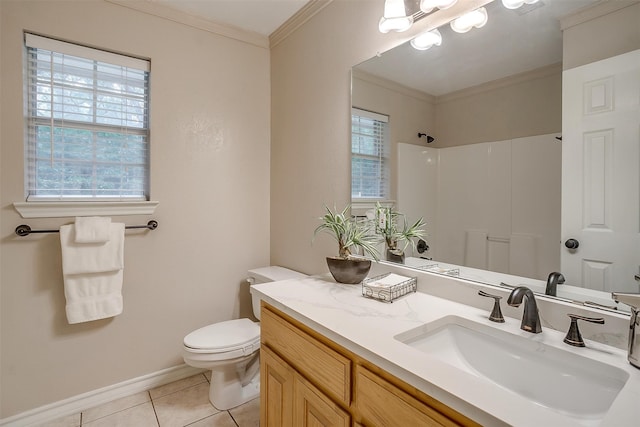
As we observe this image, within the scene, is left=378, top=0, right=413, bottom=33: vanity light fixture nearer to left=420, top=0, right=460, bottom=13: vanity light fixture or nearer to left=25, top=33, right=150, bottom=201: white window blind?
left=420, top=0, right=460, bottom=13: vanity light fixture

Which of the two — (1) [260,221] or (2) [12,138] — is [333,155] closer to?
(1) [260,221]

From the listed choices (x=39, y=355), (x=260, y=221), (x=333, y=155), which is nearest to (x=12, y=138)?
(x=39, y=355)

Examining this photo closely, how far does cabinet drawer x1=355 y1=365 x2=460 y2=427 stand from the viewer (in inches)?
28.0

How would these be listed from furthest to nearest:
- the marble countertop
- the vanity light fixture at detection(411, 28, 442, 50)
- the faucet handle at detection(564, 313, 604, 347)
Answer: the vanity light fixture at detection(411, 28, 442, 50)
the faucet handle at detection(564, 313, 604, 347)
the marble countertop

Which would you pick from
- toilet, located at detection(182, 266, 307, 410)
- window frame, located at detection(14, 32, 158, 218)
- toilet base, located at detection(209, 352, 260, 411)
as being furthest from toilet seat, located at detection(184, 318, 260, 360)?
window frame, located at detection(14, 32, 158, 218)

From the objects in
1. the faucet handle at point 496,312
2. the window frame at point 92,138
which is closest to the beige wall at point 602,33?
the faucet handle at point 496,312

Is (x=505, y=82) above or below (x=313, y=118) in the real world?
below

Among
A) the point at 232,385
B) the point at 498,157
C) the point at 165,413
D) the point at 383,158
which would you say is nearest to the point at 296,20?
the point at 383,158

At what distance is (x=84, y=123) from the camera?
1.88 meters

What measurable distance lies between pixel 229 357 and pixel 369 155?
135cm

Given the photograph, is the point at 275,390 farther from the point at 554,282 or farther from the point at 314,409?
the point at 554,282

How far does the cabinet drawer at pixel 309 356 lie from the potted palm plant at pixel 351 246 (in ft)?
1.26

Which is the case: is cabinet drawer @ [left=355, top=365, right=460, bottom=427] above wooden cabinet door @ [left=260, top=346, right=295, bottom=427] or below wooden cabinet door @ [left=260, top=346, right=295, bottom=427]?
above

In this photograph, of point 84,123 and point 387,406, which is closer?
point 387,406
